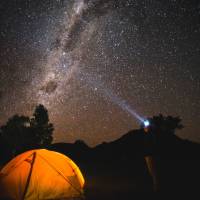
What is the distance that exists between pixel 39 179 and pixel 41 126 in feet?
134

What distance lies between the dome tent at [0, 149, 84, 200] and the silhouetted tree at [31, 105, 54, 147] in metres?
39.9

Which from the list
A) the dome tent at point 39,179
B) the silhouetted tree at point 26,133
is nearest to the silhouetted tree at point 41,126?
the silhouetted tree at point 26,133

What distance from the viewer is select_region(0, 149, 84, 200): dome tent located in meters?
9.73

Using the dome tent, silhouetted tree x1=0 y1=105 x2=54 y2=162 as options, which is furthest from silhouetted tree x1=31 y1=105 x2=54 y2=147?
the dome tent

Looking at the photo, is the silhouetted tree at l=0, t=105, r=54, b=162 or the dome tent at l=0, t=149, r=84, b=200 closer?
the dome tent at l=0, t=149, r=84, b=200

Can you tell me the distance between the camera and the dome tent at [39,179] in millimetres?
9734

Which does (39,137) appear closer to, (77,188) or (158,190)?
(77,188)

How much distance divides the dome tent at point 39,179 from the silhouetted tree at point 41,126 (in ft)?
131

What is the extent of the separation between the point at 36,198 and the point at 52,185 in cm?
73

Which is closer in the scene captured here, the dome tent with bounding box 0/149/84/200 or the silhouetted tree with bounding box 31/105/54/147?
the dome tent with bounding box 0/149/84/200

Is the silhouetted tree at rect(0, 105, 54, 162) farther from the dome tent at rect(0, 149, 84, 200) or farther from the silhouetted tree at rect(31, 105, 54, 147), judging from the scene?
the dome tent at rect(0, 149, 84, 200)

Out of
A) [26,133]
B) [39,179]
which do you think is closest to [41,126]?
[26,133]

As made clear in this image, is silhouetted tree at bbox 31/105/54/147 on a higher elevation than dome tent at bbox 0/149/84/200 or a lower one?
higher

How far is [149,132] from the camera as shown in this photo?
6891mm
